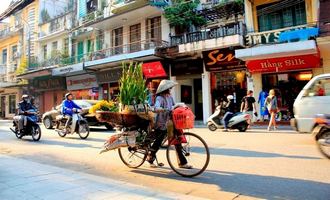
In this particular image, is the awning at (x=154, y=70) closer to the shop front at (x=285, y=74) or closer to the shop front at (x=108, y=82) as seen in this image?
the shop front at (x=108, y=82)

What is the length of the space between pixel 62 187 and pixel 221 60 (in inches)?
593

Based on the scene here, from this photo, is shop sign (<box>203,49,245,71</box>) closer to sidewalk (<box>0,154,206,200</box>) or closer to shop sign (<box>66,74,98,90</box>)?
shop sign (<box>66,74,98,90</box>)

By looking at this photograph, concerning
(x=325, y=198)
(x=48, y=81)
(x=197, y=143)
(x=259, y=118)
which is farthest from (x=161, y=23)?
(x=325, y=198)

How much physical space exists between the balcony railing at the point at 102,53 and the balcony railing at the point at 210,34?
127cm

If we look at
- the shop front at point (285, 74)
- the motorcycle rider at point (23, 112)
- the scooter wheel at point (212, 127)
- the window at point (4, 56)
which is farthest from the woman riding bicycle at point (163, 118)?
the window at point (4, 56)

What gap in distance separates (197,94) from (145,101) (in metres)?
15.7

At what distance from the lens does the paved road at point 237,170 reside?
15.5 ft

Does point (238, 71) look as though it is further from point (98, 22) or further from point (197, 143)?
point (197, 143)

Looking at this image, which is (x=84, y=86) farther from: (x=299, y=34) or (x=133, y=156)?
(x=133, y=156)

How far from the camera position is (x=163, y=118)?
5844mm

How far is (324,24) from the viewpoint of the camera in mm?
14711

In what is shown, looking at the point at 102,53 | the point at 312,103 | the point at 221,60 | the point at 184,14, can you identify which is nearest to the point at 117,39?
the point at 102,53

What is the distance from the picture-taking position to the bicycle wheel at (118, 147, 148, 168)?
6273 mm

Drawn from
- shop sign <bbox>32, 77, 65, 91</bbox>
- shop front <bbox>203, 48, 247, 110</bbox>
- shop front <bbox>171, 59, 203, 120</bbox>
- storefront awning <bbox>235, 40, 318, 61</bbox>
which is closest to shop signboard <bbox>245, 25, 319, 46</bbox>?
storefront awning <bbox>235, 40, 318, 61</bbox>
